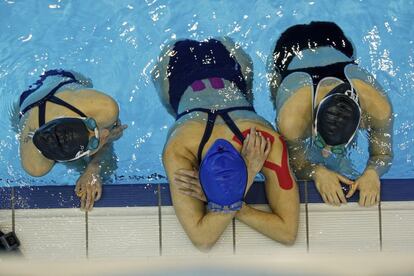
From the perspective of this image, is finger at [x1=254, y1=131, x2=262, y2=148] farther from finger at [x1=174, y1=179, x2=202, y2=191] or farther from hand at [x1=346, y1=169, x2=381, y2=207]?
hand at [x1=346, y1=169, x2=381, y2=207]

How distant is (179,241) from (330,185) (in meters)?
0.99

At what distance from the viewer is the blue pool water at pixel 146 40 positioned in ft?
13.9

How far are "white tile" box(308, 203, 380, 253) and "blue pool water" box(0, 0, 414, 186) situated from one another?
1.06 m

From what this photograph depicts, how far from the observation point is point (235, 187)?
2773mm

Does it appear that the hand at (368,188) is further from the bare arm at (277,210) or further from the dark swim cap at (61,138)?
the dark swim cap at (61,138)

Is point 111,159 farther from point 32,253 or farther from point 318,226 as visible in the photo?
point 318,226

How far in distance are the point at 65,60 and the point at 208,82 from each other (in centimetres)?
142

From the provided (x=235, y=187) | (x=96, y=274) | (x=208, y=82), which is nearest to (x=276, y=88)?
(x=208, y=82)

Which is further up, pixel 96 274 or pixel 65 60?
pixel 65 60

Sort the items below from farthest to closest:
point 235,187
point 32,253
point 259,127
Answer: point 32,253 < point 259,127 < point 235,187

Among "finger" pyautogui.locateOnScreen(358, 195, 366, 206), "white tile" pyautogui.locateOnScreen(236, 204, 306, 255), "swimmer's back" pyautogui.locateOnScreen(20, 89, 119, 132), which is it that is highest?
"swimmer's back" pyautogui.locateOnScreen(20, 89, 119, 132)

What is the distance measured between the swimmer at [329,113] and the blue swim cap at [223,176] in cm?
54

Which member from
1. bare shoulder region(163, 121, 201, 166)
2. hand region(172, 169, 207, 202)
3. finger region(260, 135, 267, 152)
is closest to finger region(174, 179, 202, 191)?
hand region(172, 169, 207, 202)

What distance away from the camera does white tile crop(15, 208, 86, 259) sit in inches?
135
